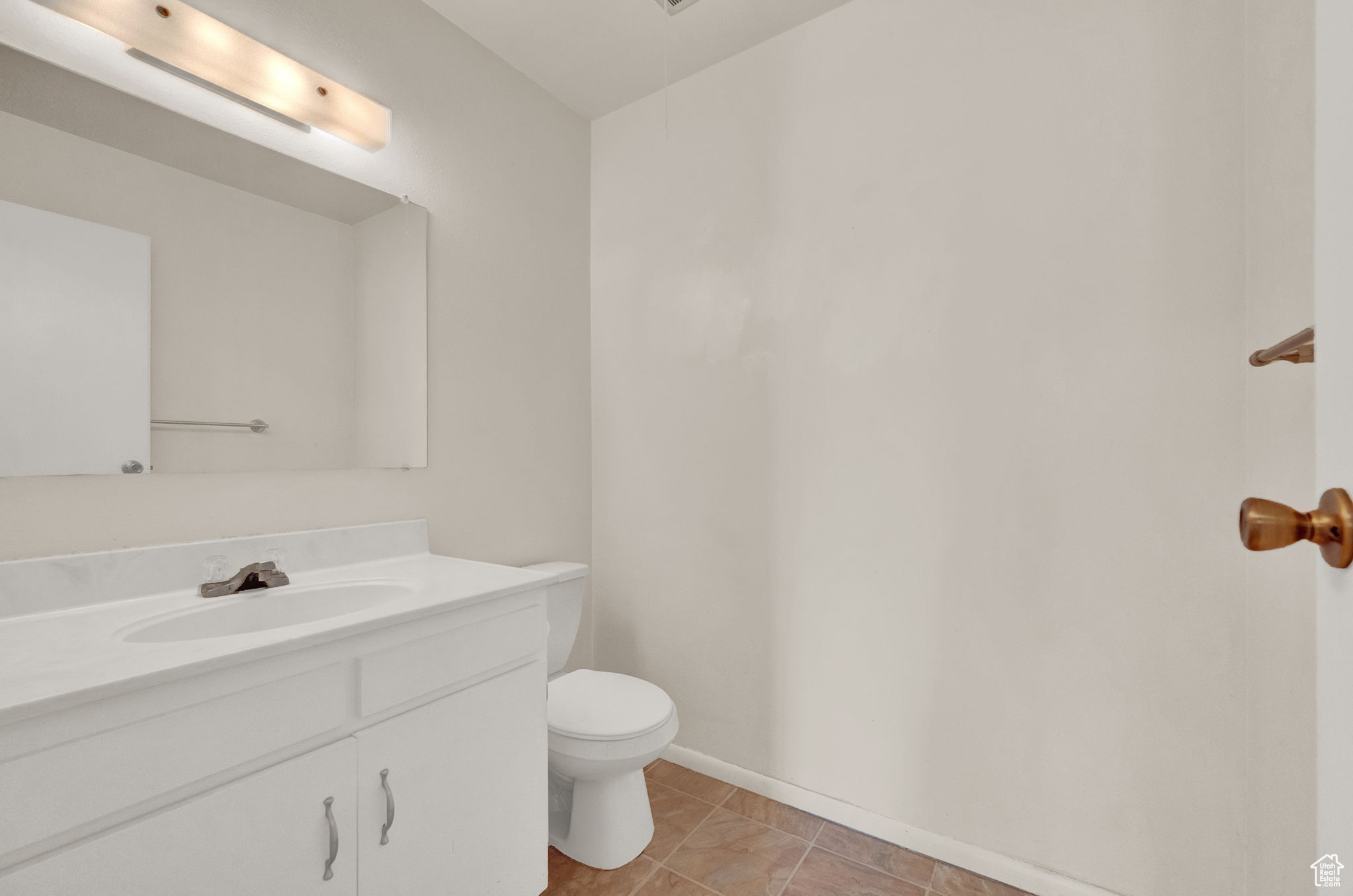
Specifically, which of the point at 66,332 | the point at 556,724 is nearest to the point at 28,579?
the point at 66,332

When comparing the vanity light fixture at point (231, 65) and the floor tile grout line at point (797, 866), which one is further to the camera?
the floor tile grout line at point (797, 866)

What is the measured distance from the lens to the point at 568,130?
7.31 feet

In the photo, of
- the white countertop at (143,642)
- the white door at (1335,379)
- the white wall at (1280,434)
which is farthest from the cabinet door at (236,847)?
the white wall at (1280,434)

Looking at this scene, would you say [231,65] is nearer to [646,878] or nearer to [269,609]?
[269,609]

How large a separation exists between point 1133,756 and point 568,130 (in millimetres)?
2566

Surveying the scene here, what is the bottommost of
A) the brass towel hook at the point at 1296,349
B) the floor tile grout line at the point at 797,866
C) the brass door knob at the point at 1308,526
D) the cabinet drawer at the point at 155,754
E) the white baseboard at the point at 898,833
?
the floor tile grout line at the point at 797,866

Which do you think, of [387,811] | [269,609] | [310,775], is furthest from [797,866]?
[269,609]

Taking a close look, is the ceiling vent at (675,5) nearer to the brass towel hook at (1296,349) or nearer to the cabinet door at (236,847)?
the brass towel hook at (1296,349)

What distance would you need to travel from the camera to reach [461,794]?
1.18 meters

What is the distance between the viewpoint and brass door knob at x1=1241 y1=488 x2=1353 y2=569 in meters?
0.37

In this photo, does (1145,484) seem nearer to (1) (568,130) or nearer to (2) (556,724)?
(2) (556,724)

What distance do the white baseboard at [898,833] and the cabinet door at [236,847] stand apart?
127cm

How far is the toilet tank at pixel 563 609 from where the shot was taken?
1867 millimetres

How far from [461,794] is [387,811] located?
6.2 inches
